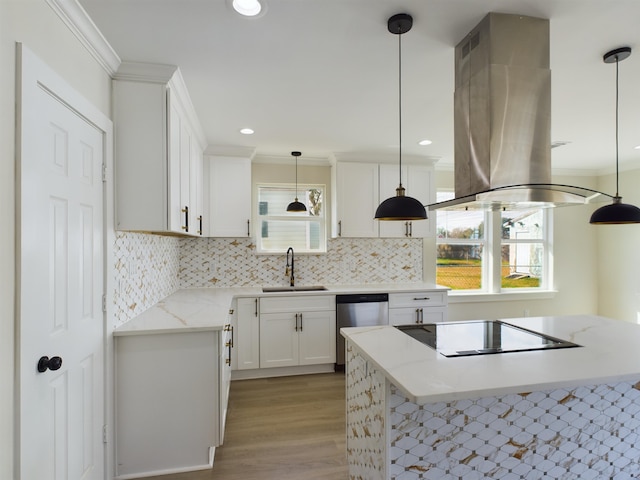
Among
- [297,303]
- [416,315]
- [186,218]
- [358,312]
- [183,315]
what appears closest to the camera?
[183,315]

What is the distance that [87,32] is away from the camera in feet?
5.19

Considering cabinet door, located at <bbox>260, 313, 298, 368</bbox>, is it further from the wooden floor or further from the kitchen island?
the kitchen island

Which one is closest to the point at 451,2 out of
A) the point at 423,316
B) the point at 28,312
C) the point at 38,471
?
the point at 28,312

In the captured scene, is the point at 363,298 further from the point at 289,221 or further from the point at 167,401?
the point at 167,401

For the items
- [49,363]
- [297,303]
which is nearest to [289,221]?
[297,303]

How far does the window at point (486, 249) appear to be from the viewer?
453 cm

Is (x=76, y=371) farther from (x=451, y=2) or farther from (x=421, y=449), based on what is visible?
(x=451, y=2)

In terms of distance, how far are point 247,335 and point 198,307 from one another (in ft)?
3.01

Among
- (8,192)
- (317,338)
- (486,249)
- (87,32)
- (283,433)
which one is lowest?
(283,433)

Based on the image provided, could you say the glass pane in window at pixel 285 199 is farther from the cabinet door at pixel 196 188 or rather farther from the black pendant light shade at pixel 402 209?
the black pendant light shade at pixel 402 209

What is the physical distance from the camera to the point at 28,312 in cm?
121

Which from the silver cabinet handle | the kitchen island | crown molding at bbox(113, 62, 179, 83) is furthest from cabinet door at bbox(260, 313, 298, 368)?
crown molding at bbox(113, 62, 179, 83)

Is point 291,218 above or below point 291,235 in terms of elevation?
above

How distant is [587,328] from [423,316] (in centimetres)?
194
